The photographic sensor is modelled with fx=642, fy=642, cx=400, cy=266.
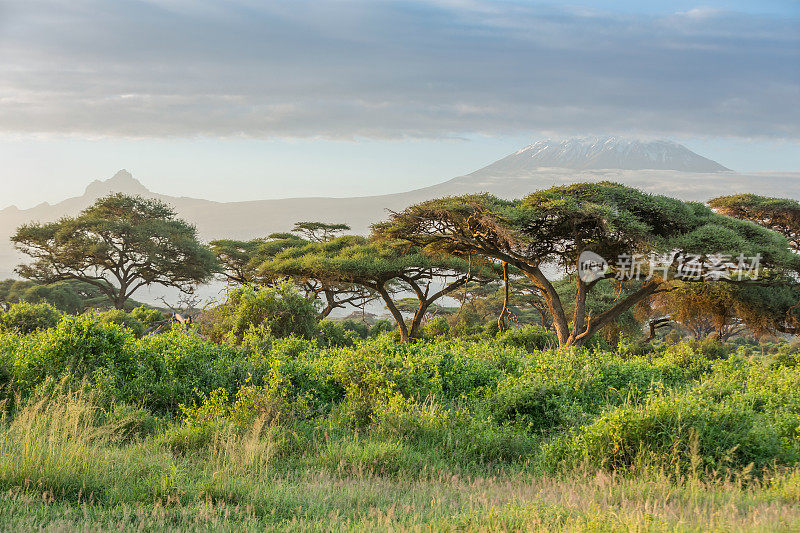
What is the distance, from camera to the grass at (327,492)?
4562 millimetres

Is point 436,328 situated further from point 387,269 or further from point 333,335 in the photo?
point 333,335

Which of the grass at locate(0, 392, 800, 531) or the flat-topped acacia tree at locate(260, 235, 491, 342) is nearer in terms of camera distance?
the grass at locate(0, 392, 800, 531)

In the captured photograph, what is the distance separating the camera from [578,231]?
19953 millimetres

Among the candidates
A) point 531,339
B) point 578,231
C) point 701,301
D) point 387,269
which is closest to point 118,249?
point 387,269

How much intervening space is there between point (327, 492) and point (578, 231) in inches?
625

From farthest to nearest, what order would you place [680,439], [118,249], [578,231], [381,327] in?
1. [381,327]
2. [118,249]
3. [578,231]
4. [680,439]

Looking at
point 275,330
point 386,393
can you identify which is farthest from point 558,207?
point 386,393

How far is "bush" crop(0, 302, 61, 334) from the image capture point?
18.9 meters

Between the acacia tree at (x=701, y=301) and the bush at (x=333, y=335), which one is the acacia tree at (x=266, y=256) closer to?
the bush at (x=333, y=335)

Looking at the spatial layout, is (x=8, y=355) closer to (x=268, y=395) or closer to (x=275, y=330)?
(x=268, y=395)

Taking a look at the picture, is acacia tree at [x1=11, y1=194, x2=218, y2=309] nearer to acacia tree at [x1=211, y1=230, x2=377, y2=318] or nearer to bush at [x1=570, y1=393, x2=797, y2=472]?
acacia tree at [x1=211, y1=230, x2=377, y2=318]

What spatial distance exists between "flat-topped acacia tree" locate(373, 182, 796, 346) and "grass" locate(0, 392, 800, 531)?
39.3ft

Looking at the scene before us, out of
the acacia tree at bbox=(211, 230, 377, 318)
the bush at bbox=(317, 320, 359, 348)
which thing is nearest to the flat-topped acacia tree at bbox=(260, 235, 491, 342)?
the bush at bbox=(317, 320, 359, 348)

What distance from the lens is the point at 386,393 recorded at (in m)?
9.61
